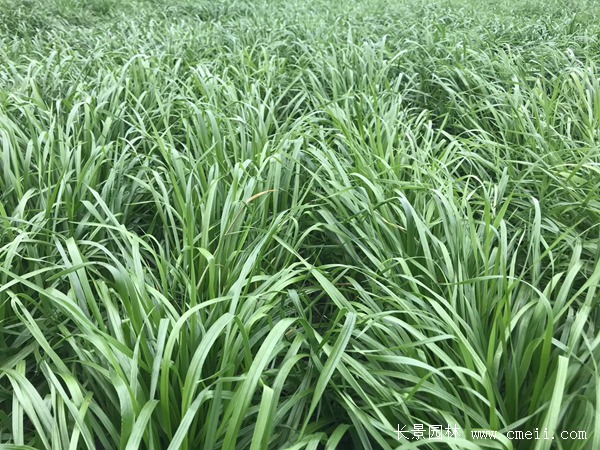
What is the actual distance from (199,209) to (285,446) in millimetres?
848

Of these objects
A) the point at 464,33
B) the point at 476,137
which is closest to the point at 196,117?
Answer: the point at 476,137

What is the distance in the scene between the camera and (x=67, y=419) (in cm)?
105

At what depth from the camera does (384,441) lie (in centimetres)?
97

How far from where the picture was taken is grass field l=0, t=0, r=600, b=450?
994 mm

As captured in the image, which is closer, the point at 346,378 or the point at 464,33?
the point at 346,378

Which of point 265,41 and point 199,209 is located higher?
point 265,41

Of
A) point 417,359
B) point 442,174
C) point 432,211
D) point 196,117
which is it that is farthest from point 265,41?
point 417,359

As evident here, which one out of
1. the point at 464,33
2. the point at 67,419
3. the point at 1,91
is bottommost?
the point at 67,419

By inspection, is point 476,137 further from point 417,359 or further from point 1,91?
point 1,91

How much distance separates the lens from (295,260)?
1524mm

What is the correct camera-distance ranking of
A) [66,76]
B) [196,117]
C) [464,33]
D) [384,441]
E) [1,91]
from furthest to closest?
[464,33] → [66,76] → [1,91] → [196,117] → [384,441]

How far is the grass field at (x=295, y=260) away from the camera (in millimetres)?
994

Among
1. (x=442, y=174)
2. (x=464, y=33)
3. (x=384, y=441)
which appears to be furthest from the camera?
(x=464, y=33)

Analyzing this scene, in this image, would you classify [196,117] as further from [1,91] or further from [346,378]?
[346,378]
